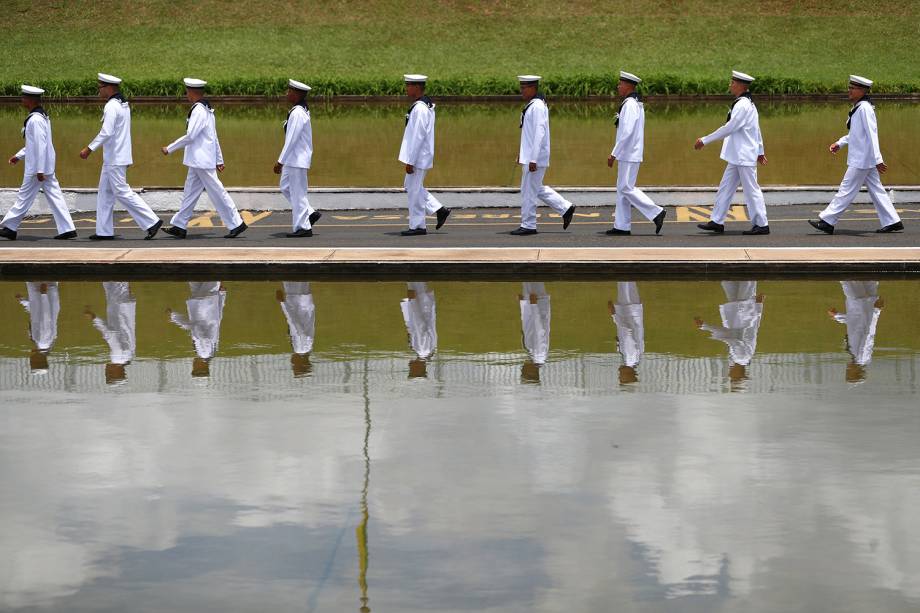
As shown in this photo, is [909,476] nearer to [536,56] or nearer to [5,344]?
[5,344]

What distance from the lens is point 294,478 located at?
7.73 meters

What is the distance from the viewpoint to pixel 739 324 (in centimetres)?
1164

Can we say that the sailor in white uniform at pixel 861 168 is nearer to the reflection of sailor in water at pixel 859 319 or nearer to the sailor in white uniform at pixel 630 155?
the sailor in white uniform at pixel 630 155

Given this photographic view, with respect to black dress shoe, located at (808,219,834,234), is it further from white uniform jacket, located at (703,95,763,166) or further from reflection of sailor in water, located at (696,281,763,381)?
reflection of sailor in water, located at (696,281,763,381)

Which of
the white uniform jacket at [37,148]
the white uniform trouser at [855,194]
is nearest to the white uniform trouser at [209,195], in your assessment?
the white uniform jacket at [37,148]

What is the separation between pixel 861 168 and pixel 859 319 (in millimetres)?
4689

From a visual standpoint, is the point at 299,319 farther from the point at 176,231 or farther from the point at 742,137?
the point at 742,137

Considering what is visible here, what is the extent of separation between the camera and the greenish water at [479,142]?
28.7 meters

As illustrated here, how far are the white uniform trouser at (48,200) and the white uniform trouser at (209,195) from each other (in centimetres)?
113

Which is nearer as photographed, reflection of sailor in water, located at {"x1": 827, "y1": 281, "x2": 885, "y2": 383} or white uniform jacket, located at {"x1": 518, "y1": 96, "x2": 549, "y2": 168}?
reflection of sailor in water, located at {"x1": 827, "y1": 281, "x2": 885, "y2": 383}

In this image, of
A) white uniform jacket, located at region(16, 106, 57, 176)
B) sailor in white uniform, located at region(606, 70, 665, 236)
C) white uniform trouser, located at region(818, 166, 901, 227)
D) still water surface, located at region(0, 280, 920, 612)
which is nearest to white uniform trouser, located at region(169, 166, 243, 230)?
white uniform jacket, located at region(16, 106, 57, 176)

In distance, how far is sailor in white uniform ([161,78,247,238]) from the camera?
634 inches

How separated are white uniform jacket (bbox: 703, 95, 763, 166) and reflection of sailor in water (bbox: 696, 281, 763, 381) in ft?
9.24

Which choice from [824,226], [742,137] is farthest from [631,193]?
[824,226]
